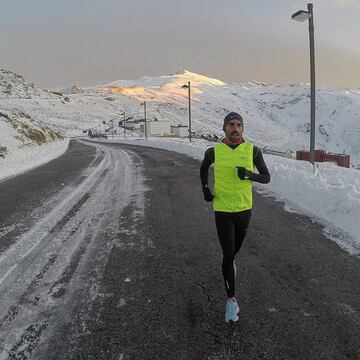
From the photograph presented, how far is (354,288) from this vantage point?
498cm

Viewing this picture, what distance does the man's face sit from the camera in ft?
14.2

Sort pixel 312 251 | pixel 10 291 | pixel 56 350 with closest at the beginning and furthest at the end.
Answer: pixel 56 350 → pixel 10 291 → pixel 312 251

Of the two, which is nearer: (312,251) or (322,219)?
(312,251)

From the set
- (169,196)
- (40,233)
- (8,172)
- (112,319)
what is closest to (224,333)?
(112,319)

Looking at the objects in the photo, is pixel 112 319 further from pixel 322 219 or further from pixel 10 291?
pixel 322 219

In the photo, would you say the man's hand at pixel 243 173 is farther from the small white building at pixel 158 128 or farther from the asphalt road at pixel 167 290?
the small white building at pixel 158 128

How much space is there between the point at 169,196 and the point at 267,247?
5192mm

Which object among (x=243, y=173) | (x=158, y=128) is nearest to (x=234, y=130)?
(x=243, y=173)

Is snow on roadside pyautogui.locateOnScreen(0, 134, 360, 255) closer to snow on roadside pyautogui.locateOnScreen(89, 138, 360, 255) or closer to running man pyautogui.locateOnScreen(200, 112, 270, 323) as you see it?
snow on roadside pyautogui.locateOnScreen(89, 138, 360, 255)

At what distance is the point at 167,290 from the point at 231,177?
154 centimetres

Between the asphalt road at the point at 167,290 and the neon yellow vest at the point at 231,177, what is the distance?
1.06 metres

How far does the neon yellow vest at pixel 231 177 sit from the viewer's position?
14.3 ft

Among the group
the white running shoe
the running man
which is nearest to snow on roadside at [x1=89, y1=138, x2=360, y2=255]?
the running man

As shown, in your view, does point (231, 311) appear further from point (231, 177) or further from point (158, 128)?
point (158, 128)
